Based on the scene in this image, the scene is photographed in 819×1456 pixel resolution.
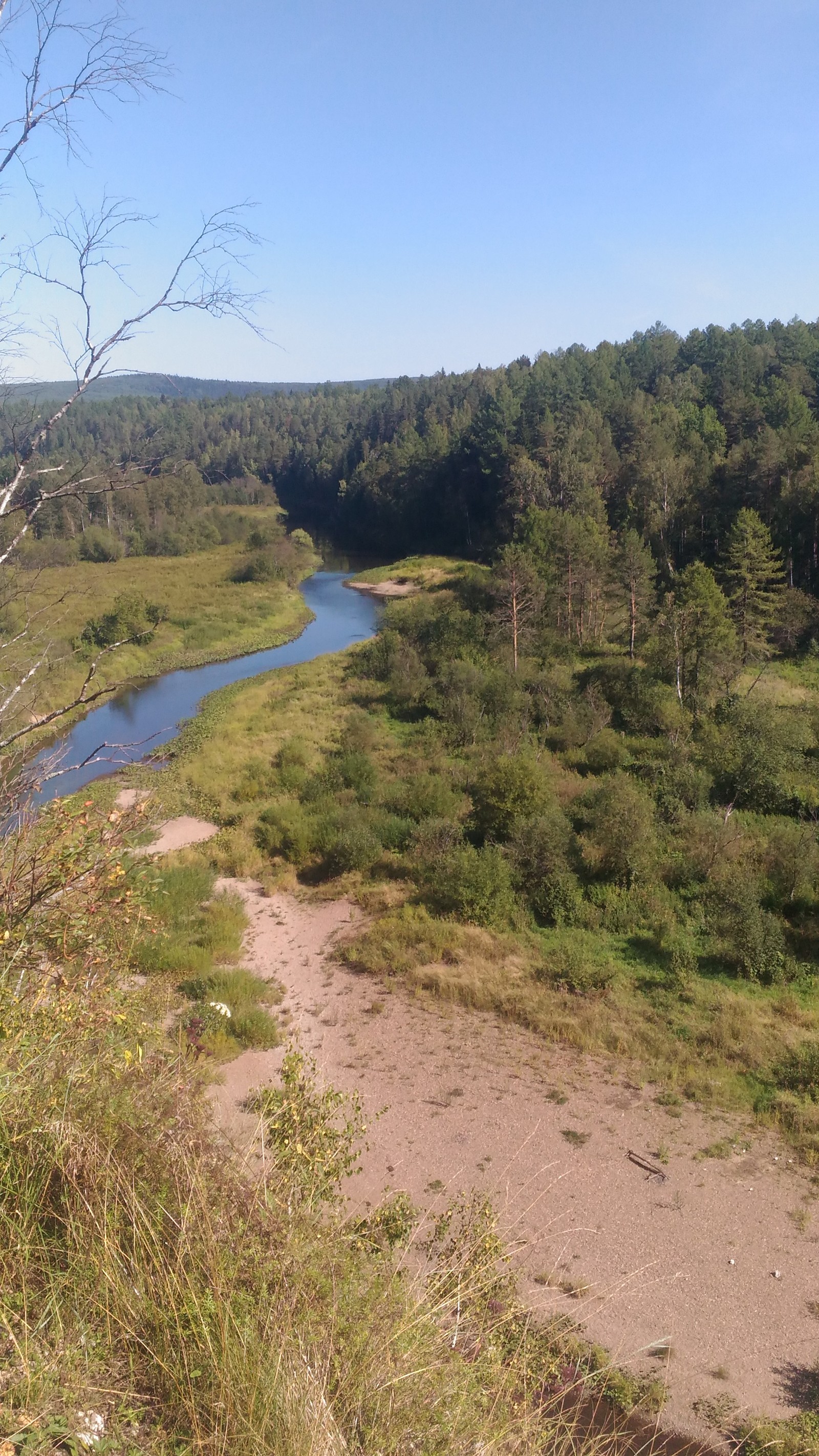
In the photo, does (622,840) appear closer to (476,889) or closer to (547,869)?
(547,869)

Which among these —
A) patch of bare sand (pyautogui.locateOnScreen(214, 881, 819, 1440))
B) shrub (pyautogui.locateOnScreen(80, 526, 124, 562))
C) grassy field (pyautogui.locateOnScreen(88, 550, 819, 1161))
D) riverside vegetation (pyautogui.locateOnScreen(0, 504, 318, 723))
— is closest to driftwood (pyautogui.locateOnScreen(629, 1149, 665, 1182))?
patch of bare sand (pyautogui.locateOnScreen(214, 881, 819, 1440))

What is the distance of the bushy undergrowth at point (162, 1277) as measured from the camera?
2783 mm

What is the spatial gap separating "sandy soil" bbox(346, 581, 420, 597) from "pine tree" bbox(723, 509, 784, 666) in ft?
79.3

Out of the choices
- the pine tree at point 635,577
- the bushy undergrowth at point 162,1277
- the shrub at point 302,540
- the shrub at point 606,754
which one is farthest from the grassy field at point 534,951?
the shrub at point 302,540

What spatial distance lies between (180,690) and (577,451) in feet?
93.1

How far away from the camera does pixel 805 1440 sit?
6.36 m

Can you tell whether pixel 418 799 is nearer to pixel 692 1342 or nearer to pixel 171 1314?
pixel 692 1342

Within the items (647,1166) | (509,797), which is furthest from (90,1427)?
(509,797)

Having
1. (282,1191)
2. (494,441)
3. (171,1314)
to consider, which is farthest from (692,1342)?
(494,441)

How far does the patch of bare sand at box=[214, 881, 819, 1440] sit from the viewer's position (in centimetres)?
750

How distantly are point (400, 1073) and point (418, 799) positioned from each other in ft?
29.4

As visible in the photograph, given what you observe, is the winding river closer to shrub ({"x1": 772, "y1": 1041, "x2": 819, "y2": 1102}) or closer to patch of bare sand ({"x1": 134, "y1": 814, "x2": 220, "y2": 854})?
patch of bare sand ({"x1": 134, "y1": 814, "x2": 220, "y2": 854})

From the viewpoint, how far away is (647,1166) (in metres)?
9.77

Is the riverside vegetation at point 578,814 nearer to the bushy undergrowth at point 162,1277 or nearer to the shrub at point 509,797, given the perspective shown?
the shrub at point 509,797
